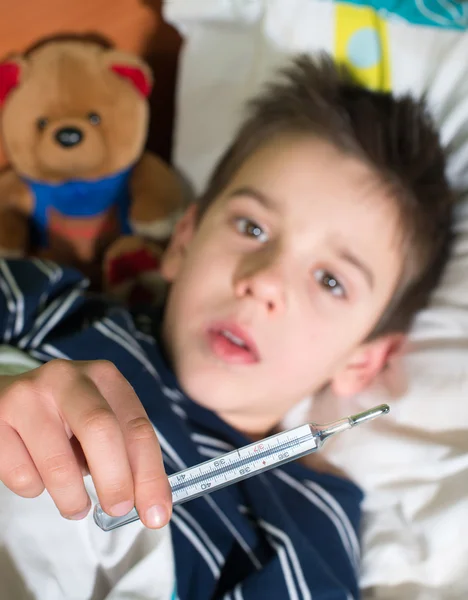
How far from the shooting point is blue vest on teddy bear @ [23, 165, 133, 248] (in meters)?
0.89

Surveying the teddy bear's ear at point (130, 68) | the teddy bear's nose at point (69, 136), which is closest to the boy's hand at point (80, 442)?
the teddy bear's nose at point (69, 136)

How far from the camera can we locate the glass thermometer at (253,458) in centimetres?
46

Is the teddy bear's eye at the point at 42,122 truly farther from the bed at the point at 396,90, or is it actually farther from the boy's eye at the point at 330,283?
the boy's eye at the point at 330,283

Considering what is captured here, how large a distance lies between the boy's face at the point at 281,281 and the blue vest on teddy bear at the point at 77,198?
0.19 m

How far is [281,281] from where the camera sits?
707 millimetres

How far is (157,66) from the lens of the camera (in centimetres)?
104

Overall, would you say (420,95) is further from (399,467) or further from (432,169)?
(399,467)

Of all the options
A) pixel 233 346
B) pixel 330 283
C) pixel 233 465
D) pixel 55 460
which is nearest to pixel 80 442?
pixel 55 460

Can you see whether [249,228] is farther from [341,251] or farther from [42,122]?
[42,122]

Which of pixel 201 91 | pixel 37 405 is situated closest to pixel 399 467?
pixel 37 405

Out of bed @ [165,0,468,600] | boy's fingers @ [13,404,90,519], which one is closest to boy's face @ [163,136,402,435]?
bed @ [165,0,468,600]

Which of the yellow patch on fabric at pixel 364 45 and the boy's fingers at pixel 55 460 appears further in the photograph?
the yellow patch on fabric at pixel 364 45

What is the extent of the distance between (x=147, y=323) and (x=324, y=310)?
0.25 meters

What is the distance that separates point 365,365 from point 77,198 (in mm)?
497
